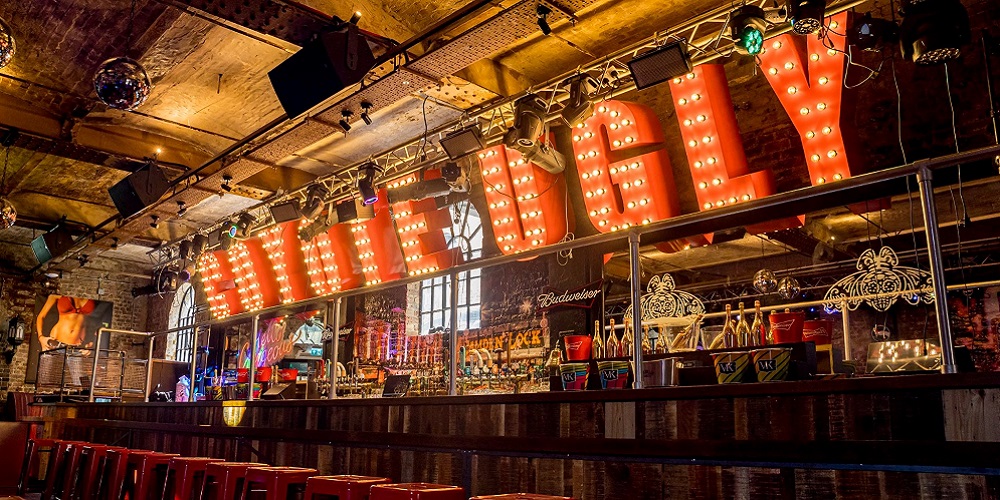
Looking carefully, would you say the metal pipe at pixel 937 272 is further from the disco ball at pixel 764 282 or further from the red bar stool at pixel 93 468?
the disco ball at pixel 764 282

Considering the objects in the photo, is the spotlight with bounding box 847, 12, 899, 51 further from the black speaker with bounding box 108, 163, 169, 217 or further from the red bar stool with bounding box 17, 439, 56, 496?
the red bar stool with bounding box 17, 439, 56, 496

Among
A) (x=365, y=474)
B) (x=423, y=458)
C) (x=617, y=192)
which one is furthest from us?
(x=617, y=192)

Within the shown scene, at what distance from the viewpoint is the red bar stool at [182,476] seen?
457cm

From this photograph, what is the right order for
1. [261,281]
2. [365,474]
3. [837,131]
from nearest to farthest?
1. [365,474]
2. [837,131]
3. [261,281]

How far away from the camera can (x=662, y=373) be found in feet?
10.3

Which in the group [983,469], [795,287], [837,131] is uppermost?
[837,131]

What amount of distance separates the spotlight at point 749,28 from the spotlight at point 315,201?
19.7ft

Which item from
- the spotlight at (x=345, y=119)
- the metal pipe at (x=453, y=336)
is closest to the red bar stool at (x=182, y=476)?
the metal pipe at (x=453, y=336)

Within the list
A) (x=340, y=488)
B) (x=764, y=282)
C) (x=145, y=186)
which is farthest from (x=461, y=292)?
(x=340, y=488)

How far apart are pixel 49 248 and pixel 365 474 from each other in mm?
11305

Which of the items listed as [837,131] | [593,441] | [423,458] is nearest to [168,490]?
[423,458]

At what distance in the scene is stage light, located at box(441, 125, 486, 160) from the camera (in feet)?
24.5

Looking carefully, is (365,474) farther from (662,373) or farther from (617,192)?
(617,192)

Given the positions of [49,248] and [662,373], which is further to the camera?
[49,248]
